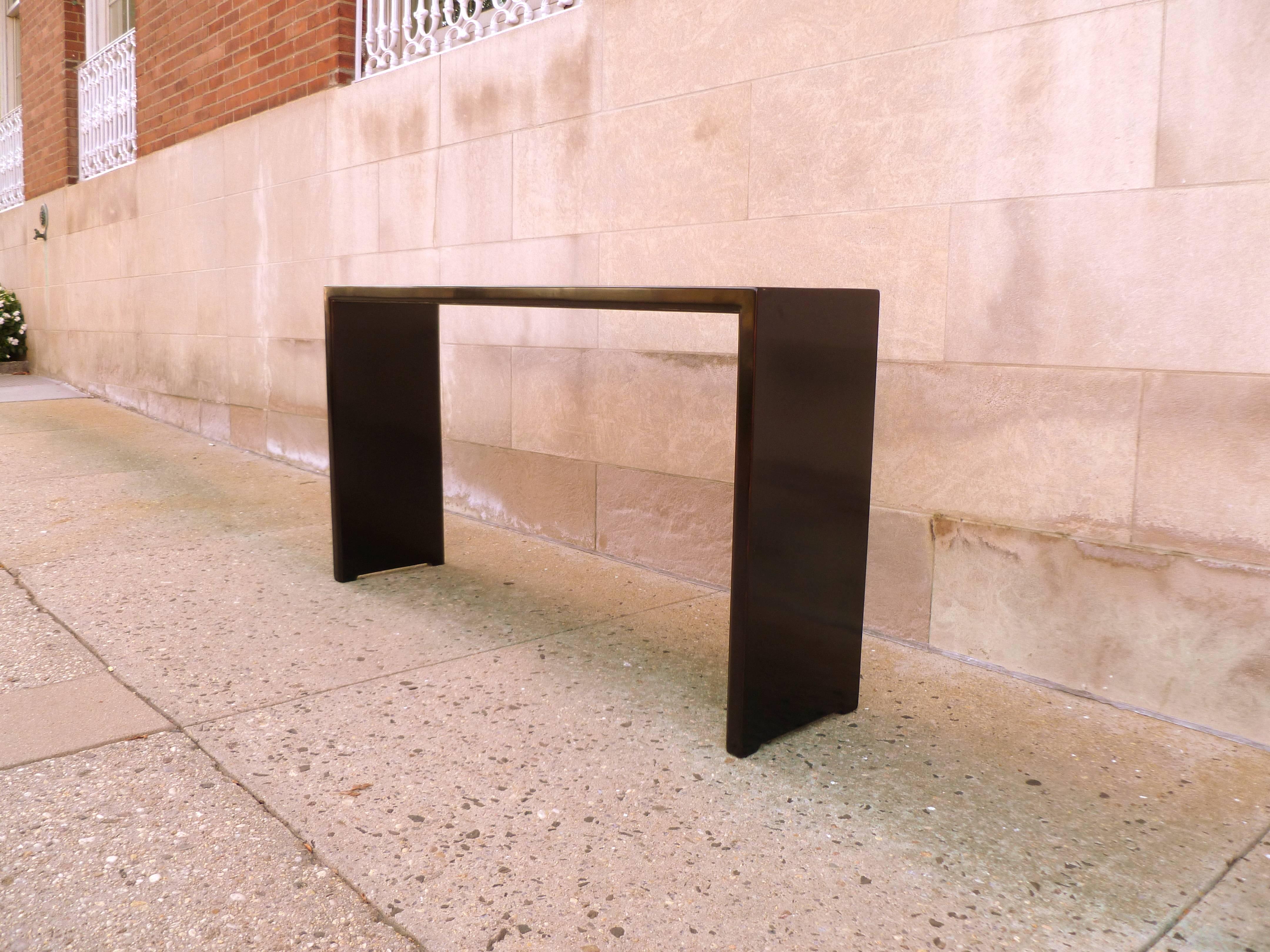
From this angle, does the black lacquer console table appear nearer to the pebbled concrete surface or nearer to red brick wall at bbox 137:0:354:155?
the pebbled concrete surface

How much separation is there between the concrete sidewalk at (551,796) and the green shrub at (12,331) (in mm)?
9526

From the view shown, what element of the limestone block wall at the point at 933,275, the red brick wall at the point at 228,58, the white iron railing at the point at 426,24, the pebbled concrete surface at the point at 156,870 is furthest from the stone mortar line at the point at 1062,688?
the red brick wall at the point at 228,58

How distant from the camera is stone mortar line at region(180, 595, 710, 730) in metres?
2.64

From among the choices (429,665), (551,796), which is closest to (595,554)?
(429,665)

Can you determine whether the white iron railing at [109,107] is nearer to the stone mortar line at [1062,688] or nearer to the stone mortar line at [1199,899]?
the stone mortar line at [1062,688]

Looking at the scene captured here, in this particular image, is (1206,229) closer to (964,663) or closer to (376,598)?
(964,663)

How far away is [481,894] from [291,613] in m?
1.88

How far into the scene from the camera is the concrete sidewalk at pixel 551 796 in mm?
1807

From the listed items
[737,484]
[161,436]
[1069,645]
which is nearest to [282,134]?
[161,436]

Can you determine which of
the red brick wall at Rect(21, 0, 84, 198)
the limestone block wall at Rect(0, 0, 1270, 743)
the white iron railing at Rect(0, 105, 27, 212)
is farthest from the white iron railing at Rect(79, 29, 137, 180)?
the limestone block wall at Rect(0, 0, 1270, 743)

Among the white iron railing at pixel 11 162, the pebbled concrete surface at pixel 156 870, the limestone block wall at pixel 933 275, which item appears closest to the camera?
the pebbled concrete surface at pixel 156 870

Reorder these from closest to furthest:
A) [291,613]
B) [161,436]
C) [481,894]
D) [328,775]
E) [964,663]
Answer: [481,894] < [328,775] < [964,663] < [291,613] < [161,436]

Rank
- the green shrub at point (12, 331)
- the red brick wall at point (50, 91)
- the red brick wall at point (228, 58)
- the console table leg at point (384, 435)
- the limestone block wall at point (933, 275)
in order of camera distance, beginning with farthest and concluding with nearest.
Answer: the green shrub at point (12, 331) < the red brick wall at point (50, 91) < the red brick wall at point (228, 58) < the console table leg at point (384, 435) < the limestone block wall at point (933, 275)

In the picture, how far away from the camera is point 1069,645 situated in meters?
2.86
